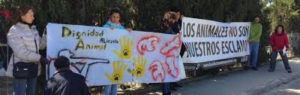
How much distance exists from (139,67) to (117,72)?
1.96 ft

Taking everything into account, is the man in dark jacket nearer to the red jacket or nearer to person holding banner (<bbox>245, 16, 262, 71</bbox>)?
person holding banner (<bbox>245, 16, 262, 71</bbox>)

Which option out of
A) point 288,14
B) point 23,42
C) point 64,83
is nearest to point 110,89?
point 23,42

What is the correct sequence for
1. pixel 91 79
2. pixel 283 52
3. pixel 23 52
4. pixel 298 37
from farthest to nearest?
1. pixel 298 37
2. pixel 283 52
3. pixel 91 79
4. pixel 23 52

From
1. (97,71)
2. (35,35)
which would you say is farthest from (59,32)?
(97,71)

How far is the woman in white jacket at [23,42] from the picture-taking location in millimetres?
5695

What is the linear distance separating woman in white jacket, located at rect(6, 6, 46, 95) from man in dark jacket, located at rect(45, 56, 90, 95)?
1.26m

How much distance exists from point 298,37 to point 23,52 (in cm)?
1842

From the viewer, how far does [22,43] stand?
5.73 m

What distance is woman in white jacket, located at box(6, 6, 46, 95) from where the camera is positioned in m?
5.70

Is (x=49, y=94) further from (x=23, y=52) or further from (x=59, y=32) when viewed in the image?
(x=59, y=32)

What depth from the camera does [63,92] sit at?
14.8 ft

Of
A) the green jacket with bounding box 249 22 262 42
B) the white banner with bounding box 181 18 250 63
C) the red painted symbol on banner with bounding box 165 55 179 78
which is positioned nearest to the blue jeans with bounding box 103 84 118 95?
the red painted symbol on banner with bounding box 165 55 179 78

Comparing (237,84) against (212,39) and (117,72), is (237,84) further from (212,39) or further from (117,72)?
(117,72)

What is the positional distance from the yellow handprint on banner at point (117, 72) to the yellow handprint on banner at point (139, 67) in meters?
0.22
